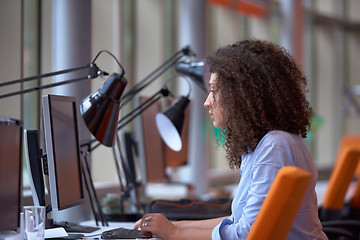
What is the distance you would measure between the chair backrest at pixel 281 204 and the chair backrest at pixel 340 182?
1.60 m

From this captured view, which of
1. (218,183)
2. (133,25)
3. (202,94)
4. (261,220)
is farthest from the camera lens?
(218,183)

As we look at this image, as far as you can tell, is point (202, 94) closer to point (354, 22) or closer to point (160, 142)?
point (160, 142)

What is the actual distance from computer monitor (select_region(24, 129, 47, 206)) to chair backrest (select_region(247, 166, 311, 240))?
0.93 metres

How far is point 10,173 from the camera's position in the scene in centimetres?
166

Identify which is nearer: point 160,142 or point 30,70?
point 160,142

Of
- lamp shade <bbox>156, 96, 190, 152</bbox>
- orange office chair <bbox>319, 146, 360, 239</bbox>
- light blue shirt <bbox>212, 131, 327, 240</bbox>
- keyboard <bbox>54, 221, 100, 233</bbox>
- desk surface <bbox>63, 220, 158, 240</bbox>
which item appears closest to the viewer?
light blue shirt <bbox>212, 131, 327, 240</bbox>

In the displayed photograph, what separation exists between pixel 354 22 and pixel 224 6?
172 inches

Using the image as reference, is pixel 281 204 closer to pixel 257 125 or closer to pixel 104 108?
pixel 257 125

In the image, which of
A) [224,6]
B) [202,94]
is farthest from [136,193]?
[224,6]

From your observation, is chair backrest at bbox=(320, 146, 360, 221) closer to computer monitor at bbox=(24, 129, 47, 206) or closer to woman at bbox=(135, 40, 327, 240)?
woman at bbox=(135, 40, 327, 240)

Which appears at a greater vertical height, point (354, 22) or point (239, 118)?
point (354, 22)

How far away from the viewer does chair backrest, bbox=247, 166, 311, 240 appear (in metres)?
1.36

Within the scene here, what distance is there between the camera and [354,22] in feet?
34.3

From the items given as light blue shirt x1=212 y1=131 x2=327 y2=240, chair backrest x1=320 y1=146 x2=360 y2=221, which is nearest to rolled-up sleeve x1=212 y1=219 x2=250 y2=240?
light blue shirt x1=212 y1=131 x2=327 y2=240
